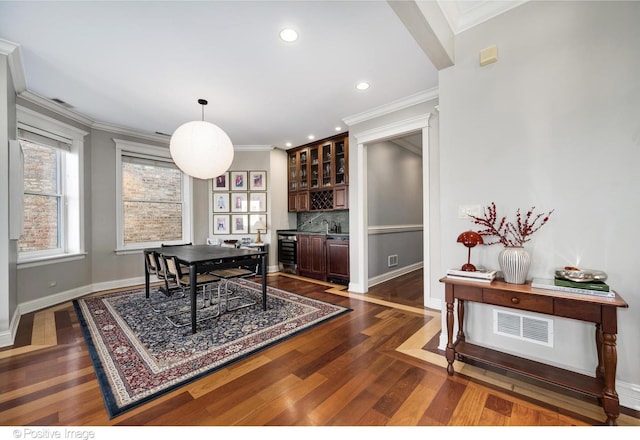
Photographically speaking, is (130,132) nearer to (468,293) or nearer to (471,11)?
(471,11)

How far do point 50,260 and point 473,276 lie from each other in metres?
4.95

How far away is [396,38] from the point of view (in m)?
2.30

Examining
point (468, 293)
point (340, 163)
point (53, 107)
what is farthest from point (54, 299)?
point (468, 293)

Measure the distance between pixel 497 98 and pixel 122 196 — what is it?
5.33 meters

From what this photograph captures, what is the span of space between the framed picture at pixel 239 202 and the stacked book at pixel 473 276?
177 inches

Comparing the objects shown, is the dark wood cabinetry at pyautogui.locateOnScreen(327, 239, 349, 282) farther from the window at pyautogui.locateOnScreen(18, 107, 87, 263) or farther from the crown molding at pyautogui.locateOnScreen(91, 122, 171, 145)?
the window at pyautogui.locateOnScreen(18, 107, 87, 263)

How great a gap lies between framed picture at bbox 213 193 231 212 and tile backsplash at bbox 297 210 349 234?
156cm

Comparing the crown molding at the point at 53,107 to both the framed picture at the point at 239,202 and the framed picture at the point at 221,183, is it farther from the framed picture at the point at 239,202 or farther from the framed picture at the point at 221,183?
the framed picture at the point at 239,202

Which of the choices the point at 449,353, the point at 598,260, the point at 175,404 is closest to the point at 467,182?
the point at 598,260

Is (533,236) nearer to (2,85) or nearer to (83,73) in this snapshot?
(83,73)

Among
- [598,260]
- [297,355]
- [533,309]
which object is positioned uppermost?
[598,260]

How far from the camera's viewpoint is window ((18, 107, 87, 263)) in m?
3.40

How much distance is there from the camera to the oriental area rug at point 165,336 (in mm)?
1877

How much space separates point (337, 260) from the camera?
461 cm
